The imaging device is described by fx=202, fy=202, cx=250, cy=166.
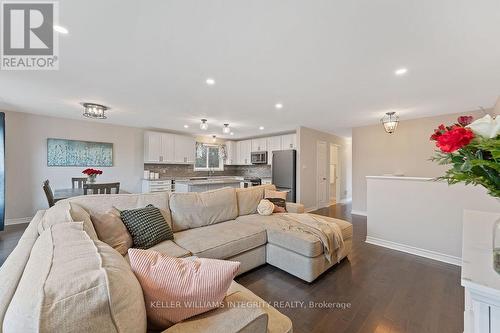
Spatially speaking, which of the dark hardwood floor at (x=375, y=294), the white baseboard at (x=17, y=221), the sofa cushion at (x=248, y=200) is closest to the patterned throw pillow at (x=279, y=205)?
the sofa cushion at (x=248, y=200)

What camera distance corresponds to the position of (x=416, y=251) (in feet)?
9.82

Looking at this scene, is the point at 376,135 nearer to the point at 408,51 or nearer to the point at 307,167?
the point at 307,167

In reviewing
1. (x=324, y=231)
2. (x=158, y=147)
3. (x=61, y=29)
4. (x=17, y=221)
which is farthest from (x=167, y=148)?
(x=324, y=231)

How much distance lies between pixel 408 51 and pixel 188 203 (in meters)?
2.85

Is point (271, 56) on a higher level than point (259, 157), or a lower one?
higher

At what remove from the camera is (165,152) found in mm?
5879

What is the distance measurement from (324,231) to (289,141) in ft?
12.4

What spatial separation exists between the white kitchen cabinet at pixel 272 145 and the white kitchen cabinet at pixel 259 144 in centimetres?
17

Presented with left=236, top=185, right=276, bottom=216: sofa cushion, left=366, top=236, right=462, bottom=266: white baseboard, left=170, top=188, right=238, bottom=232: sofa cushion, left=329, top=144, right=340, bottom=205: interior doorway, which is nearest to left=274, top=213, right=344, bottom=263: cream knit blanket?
left=236, top=185, right=276, bottom=216: sofa cushion

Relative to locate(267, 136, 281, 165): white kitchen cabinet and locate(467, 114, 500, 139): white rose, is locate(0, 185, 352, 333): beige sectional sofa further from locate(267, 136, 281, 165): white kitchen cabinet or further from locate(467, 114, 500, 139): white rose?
locate(267, 136, 281, 165): white kitchen cabinet

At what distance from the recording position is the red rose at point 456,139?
0.72m

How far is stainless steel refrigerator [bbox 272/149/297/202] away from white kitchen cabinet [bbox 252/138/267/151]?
0.74 metres

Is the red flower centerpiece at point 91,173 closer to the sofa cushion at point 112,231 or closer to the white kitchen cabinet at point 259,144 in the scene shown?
the sofa cushion at point 112,231

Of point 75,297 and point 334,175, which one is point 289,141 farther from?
point 75,297
